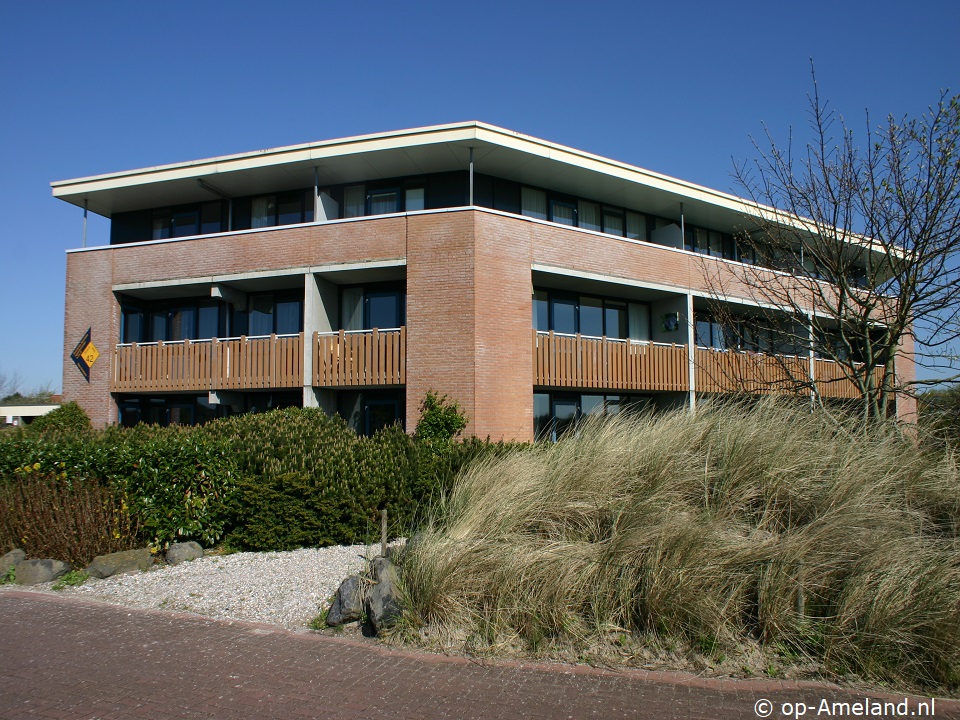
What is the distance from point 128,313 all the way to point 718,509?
61.4ft

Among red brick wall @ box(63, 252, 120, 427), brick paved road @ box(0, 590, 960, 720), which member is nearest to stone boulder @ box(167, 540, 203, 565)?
brick paved road @ box(0, 590, 960, 720)

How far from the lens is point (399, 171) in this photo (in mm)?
18406

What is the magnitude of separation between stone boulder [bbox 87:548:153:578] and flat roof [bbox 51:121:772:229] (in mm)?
11205

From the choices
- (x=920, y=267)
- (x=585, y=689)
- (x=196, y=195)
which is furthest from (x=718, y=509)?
(x=196, y=195)

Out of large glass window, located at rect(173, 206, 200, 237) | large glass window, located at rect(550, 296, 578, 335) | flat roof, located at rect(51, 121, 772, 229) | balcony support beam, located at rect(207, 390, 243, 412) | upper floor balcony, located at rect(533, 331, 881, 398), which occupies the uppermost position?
flat roof, located at rect(51, 121, 772, 229)

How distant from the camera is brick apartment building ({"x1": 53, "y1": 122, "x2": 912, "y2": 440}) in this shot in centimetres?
1634

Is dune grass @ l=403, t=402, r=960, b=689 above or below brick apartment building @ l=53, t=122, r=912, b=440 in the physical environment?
below

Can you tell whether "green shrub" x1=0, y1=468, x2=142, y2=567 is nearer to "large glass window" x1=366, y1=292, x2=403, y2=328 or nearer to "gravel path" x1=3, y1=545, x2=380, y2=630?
"gravel path" x1=3, y1=545, x2=380, y2=630

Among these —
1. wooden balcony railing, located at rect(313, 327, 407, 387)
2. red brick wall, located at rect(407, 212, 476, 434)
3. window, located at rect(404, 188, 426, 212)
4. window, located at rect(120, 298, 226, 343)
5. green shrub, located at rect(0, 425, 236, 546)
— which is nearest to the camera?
green shrub, located at rect(0, 425, 236, 546)

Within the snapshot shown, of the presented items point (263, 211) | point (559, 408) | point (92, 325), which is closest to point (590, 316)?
point (559, 408)

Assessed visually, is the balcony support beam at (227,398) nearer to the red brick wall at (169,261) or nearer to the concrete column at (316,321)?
the concrete column at (316,321)

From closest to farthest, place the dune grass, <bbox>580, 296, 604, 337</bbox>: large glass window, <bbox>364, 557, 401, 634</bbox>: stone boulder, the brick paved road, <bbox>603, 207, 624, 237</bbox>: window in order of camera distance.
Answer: the brick paved road < the dune grass < <bbox>364, 557, 401, 634</bbox>: stone boulder < <bbox>580, 296, 604, 337</bbox>: large glass window < <bbox>603, 207, 624, 237</bbox>: window

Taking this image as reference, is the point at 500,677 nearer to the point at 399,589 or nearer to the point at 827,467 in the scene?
the point at 399,589

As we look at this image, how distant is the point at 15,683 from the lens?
5266mm
